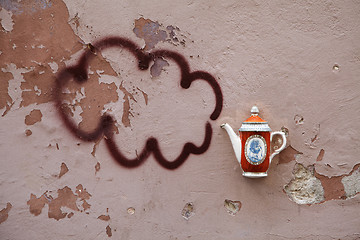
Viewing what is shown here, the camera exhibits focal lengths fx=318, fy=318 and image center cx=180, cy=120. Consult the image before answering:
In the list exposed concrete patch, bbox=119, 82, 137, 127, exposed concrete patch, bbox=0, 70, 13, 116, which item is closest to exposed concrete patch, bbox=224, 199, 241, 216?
exposed concrete patch, bbox=119, 82, 137, 127

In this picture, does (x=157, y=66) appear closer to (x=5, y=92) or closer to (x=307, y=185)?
(x=5, y=92)

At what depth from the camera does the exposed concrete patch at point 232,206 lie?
6.46 ft

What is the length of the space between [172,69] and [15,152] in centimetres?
111

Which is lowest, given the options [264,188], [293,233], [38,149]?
[293,233]

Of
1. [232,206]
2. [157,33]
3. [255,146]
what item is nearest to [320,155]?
[255,146]

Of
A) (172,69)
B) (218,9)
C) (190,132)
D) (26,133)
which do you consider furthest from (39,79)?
(218,9)

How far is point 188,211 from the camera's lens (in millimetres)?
1987

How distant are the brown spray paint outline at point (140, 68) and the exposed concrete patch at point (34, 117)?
0.41 feet

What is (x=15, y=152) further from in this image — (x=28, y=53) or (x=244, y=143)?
(x=244, y=143)

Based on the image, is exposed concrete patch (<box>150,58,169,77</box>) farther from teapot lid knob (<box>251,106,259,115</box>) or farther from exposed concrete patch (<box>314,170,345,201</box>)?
exposed concrete patch (<box>314,170,345,201</box>)

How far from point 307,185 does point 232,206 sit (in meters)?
0.47

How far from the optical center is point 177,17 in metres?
1.96

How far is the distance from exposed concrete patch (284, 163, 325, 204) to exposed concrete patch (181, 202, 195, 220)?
2.00 ft

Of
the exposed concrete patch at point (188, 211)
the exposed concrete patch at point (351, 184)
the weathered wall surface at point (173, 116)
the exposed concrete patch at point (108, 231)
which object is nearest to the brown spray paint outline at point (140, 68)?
the weathered wall surface at point (173, 116)
